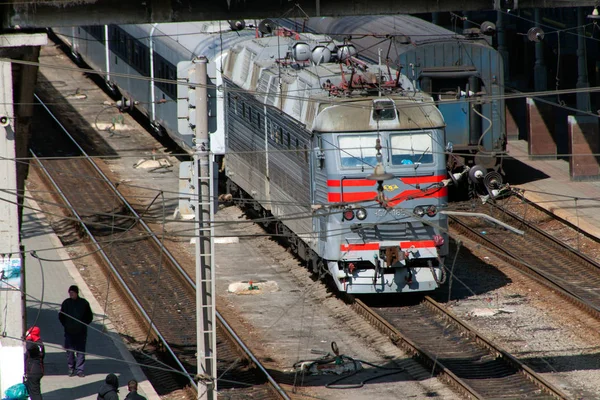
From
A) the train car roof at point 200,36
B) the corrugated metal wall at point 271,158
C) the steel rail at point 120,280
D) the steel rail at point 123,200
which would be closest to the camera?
the steel rail at point 120,280

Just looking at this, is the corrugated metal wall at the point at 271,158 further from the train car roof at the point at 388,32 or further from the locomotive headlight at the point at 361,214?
the train car roof at the point at 388,32

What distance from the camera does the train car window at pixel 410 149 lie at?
20609 millimetres

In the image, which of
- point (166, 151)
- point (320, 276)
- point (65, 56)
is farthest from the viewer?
point (65, 56)

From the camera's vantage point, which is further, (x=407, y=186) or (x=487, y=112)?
(x=487, y=112)

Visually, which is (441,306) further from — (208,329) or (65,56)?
(65,56)

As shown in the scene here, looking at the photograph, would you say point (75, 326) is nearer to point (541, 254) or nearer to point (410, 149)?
point (410, 149)

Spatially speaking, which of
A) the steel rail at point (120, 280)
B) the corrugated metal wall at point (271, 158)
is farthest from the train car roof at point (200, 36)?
the steel rail at point (120, 280)

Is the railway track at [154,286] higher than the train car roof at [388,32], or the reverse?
the train car roof at [388,32]

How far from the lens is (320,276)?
22219 millimetres

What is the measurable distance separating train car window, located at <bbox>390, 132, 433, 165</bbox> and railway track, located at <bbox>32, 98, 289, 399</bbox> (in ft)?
13.8

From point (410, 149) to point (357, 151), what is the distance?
94 cm

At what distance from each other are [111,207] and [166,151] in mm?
5609

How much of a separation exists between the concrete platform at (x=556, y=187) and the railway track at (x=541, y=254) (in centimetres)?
Answer: 43

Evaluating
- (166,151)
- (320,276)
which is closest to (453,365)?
(320,276)
